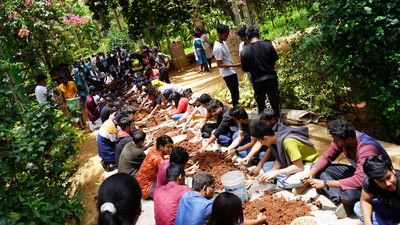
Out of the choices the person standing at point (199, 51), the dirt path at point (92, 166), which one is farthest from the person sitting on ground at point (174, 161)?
the person standing at point (199, 51)

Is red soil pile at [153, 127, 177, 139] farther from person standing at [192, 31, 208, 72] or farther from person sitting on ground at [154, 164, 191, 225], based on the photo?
person standing at [192, 31, 208, 72]

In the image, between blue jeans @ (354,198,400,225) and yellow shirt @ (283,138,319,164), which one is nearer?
blue jeans @ (354,198,400,225)

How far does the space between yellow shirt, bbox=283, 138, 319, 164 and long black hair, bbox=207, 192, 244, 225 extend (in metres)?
1.32

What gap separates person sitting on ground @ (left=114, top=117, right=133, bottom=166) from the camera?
5531mm

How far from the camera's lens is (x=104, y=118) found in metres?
7.03

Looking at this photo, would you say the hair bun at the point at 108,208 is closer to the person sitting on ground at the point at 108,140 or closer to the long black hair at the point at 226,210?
the long black hair at the point at 226,210

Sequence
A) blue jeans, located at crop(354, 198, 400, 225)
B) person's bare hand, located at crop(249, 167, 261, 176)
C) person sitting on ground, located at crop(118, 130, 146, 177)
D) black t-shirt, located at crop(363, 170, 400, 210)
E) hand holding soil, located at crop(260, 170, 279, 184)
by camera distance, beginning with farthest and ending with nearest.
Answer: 1. person sitting on ground, located at crop(118, 130, 146, 177)
2. person's bare hand, located at crop(249, 167, 261, 176)
3. hand holding soil, located at crop(260, 170, 279, 184)
4. blue jeans, located at crop(354, 198, 400, 225)
5. black t-shirt, located at crop(363, 170, 400, 210)

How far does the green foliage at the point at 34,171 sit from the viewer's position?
3.10m

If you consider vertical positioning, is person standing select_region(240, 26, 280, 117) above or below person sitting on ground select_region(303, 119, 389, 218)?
above

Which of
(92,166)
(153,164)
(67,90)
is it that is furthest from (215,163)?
(67,90)

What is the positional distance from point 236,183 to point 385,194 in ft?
4.66

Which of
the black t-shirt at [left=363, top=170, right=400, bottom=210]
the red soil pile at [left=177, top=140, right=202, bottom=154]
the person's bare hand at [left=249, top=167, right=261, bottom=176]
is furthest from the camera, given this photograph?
the red soil pile at [left=177, top=140, right=202, bottom=154]

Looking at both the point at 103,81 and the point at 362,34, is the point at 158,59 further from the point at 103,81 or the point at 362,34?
the point at 362,34

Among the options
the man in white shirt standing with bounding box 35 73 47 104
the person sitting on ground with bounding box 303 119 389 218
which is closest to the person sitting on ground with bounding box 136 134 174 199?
the person sitting on ground with bounding box 303 119 389 218
